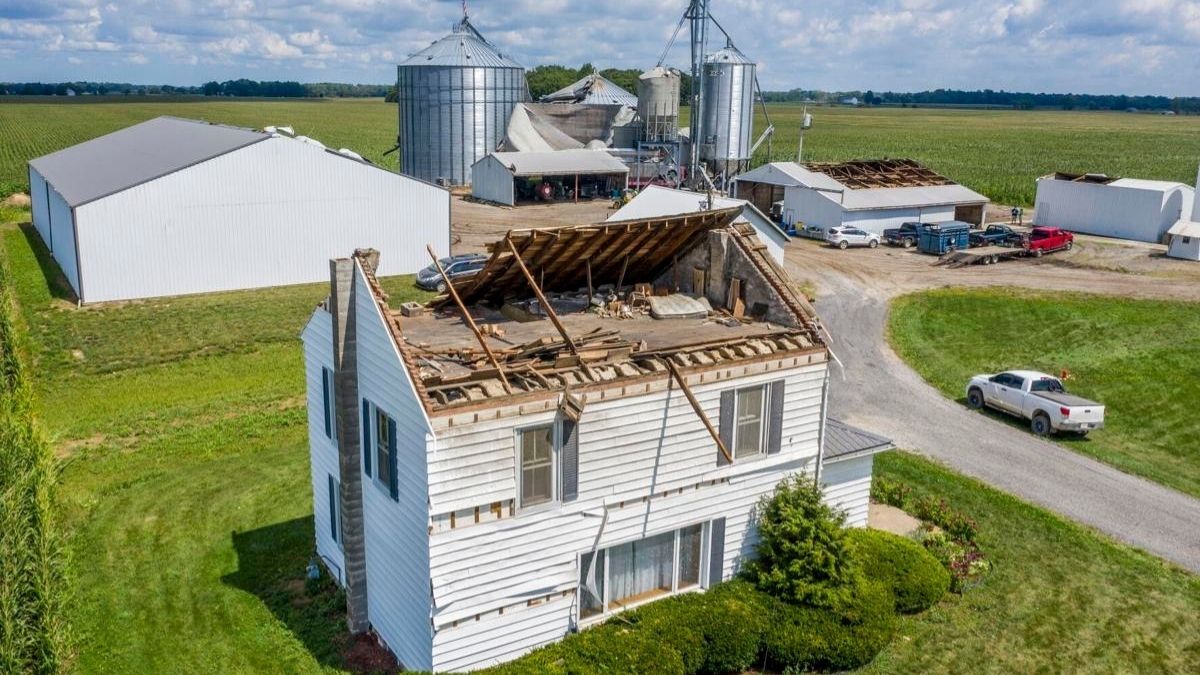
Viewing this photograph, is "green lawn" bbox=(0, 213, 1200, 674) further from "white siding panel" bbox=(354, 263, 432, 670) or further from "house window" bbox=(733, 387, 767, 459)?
"house window" bbox=(733, 387, 767, 459)

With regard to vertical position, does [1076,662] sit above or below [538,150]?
below

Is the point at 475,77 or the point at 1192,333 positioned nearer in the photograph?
the point at 1192,333

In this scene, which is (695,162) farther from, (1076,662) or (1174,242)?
(1076,662)

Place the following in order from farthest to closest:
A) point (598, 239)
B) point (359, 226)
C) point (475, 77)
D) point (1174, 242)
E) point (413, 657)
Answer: point (475, 77)
point (1174, 242)
point (359, 226)
point (598, 239)
point (413, 657)

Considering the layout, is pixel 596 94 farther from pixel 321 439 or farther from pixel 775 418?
pixel 775 418

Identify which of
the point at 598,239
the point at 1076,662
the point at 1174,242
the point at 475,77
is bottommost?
the point at 1076,662

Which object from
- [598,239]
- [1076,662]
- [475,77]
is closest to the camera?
[1076,662]

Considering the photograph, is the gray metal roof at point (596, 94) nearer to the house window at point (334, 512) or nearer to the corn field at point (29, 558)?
the corn field at point (29, 558)

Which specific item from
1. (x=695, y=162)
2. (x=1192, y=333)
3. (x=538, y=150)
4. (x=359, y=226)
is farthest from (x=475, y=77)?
(x=1192, y=333)
